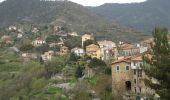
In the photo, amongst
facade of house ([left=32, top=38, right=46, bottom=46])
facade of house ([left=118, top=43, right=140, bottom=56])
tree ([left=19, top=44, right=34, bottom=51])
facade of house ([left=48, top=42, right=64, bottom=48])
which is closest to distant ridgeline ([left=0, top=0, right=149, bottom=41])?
facade of house ([left=32, top=38, right=46, bottom=46])

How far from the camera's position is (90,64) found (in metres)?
56.8

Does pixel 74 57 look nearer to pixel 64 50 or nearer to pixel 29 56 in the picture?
pixel 64 50

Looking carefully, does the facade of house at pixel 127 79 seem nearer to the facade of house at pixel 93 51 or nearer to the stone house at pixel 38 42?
the facade of house at pixel 93 51

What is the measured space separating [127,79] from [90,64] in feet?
40.0

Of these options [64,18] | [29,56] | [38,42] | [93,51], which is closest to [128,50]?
[93,51]

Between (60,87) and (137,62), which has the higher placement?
(137,62)

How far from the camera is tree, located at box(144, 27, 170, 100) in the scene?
2283cm

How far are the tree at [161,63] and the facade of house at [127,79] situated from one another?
20442mm

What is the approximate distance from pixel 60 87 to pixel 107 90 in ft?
30.7

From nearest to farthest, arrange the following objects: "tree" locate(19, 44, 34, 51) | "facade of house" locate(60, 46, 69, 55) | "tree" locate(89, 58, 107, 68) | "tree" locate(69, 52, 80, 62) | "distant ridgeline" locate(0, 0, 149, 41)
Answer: "tree" locate(89, 58, 107, 68)
"tree" locate(69, 52, 80, 62)
"facade of house" locate(60, 46, 69, 55)
"tree" locate(19, 44, 34, 51)
"distant ridgeline" locate(0, 0, 149, 41)

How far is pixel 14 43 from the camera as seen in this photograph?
113 metres

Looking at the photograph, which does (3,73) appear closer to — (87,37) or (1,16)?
(87,37)

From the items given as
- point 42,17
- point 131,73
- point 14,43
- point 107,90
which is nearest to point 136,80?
point 131,73

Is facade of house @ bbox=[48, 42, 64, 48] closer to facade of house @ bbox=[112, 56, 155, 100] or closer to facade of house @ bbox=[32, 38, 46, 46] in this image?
facade of house @ bbox=[32, 38, 46, 46]
